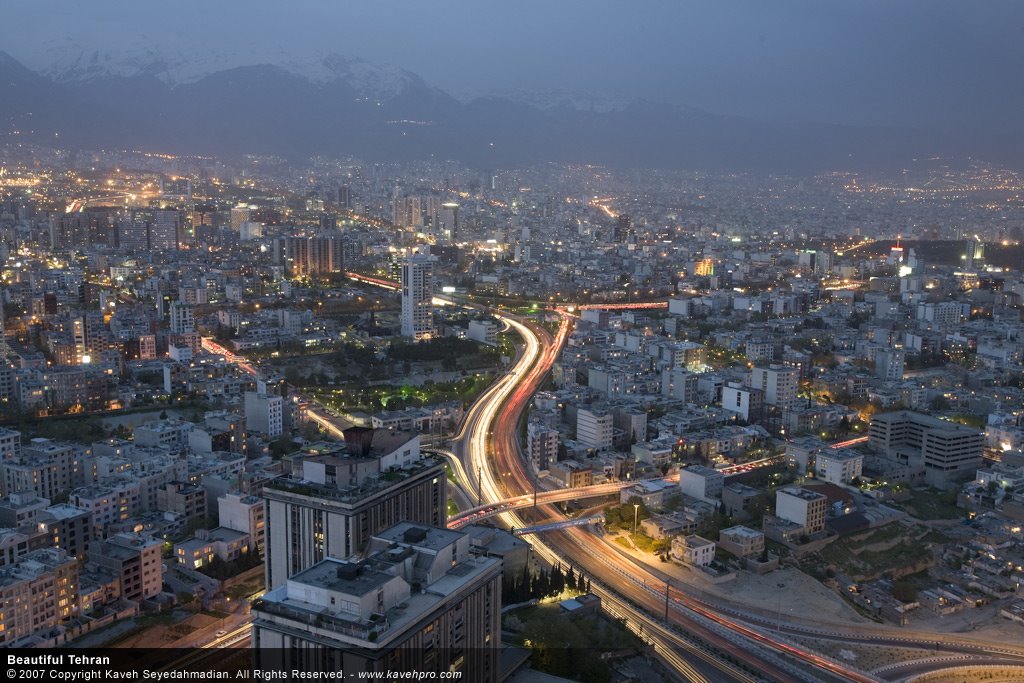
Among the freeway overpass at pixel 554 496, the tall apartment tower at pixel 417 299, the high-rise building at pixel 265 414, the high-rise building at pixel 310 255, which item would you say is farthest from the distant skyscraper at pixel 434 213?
the freeway overpass at pixel 554 496

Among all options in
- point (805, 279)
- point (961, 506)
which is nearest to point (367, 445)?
point (961, 506)

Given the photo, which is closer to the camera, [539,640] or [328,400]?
[539,640]

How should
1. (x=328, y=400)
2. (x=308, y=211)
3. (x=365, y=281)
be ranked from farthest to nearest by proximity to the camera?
(x=308, y=211) < (x=365, y=281) < (x=328, y=400)

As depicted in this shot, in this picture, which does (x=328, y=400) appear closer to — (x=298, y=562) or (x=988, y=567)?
(x=298, y=562)

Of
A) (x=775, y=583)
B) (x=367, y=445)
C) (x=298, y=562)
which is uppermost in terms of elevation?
(x=367, y=445)

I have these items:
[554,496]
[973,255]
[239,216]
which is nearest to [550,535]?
[554,496]

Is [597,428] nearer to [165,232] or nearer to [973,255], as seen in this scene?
[165,232]

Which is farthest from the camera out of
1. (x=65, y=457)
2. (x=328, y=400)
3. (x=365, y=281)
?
(x=365, y=281)

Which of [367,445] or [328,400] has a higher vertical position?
[367,445]
